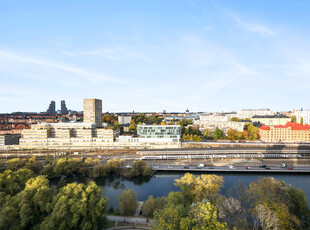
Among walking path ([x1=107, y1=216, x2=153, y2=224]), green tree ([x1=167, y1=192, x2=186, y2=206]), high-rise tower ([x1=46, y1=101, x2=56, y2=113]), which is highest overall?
high-rise tower ([x1=46, y1=101, x2=56, y2=113])

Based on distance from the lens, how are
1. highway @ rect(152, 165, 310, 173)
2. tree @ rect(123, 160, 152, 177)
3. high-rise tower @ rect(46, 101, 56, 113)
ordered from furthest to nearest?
high-rise tower @ rect(46, 101, 56, 113) < highway @ rect(152, 165, 310, 173) < tree @ rect(123, 160, 152, 177)

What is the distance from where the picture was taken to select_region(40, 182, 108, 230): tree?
1234cm

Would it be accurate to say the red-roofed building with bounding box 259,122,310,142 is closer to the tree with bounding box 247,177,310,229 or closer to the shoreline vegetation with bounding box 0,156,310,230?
the shoreline vegetation with bounding box 0,156,310,230

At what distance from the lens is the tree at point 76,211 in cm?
1234

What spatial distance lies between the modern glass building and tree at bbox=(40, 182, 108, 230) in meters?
31.4

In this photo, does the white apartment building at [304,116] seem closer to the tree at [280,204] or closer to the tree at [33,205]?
the tree at [280,204]

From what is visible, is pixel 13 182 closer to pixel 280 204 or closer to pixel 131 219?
pixel 131 219

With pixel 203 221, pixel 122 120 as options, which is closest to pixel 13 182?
pixel 203 221

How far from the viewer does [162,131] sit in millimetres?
44969

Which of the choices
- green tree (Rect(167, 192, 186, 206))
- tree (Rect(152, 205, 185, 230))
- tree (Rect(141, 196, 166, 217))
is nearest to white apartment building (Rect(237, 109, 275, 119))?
tree (Rect(141, 196, 166, 217))

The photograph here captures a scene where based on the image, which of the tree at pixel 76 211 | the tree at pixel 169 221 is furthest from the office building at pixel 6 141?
the tree at pixel 169 221

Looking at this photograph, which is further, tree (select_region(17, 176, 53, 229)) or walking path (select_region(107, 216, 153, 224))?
walking path (select_region(107, 216, 153, 224))

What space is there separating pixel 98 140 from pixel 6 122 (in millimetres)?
41242

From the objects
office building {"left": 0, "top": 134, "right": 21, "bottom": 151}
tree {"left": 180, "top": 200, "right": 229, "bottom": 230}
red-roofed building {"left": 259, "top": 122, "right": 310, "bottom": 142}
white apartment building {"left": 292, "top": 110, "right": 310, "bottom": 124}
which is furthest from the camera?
white apartment building {"left": 292, "top": 110, "right": 310, "bottom": 124}
